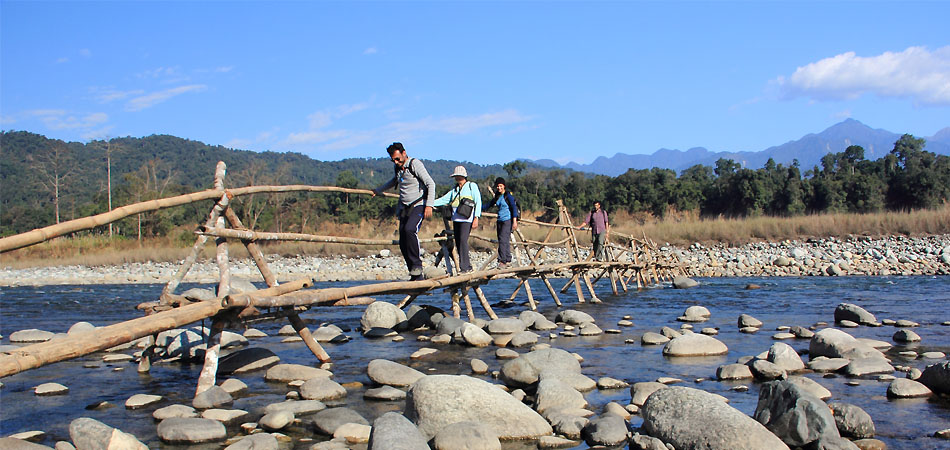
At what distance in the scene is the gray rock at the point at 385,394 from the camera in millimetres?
5824

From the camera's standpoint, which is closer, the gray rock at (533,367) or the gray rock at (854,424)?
the gray rock at (854,424)

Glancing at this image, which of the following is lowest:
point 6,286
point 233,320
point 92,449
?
point 6,286

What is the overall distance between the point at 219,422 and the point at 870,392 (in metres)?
5.27

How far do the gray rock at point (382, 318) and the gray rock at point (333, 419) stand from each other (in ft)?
15.6

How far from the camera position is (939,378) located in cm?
568

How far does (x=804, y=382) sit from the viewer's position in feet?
18.8

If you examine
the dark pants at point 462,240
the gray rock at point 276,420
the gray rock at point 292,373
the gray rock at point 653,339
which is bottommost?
the gray rock at point 653,339

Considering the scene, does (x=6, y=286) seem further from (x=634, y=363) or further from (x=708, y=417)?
(x=708, y=417)

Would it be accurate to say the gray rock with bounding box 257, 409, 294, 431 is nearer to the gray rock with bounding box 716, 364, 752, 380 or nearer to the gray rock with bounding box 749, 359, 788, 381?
the gray rock with bounding box 716, 364, 752, 380

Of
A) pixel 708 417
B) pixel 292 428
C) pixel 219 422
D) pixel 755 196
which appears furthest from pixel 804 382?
pixel 755 196

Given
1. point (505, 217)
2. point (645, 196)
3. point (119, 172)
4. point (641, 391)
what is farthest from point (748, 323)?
point (119, 172)

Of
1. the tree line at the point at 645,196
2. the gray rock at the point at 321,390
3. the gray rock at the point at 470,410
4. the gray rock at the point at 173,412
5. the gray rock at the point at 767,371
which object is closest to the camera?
the gray rock at the point at 470,410

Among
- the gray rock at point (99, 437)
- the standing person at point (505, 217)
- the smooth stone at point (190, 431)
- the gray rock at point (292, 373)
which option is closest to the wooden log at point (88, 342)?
the gray rock at point (99, 437)

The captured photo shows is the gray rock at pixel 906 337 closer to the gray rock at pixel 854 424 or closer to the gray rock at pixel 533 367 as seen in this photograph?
the gray rock at pixel 854 424
